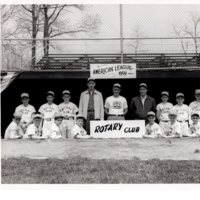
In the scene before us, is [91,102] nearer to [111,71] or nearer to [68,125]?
[68,125]

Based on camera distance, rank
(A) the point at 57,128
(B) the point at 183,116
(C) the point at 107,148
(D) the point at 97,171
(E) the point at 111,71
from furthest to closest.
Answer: (E) the point at 111,71
(B) the point at 183,116
(A) the point at 57,128
(C) the point at 107,148
(D) the point at 97,171

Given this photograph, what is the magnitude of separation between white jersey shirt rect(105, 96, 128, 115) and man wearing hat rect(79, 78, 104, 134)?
263mm

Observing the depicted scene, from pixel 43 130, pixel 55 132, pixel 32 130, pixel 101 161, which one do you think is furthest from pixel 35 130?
pixel 101 161

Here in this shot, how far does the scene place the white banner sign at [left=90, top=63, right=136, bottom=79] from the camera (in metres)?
11.5

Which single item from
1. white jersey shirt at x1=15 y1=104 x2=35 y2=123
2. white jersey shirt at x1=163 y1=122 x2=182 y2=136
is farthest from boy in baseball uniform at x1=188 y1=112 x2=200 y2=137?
white jersey shirt at x1=15 y1=104 x2=35 y2=123

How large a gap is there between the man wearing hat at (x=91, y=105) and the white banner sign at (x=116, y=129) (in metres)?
1.16

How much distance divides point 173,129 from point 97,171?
148 inches

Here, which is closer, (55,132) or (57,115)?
(55,132)

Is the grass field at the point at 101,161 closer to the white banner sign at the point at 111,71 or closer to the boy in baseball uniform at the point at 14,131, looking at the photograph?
the boy in baseball uniform at the point at 14,131

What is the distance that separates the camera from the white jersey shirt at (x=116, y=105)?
388 inches

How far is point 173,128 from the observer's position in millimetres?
9469

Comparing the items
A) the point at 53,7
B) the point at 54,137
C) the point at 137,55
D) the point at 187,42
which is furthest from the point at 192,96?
the point at 53,7

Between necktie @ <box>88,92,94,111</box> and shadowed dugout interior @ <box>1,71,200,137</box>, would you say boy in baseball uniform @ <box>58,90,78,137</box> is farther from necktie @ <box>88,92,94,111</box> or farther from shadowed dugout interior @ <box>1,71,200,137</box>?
shadowed dugout interior @ <box>1,71,200,137</box>
